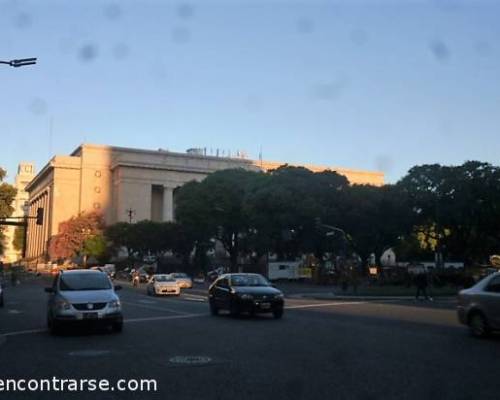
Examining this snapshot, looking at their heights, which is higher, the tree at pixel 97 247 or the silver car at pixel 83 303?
the tree at pixel 97 247

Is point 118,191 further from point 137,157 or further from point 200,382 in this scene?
point 200,382

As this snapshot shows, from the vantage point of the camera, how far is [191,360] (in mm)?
12070

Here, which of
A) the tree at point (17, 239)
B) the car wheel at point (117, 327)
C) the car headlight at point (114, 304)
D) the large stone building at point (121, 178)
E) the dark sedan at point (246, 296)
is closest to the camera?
the car headlight at point (114, 304)

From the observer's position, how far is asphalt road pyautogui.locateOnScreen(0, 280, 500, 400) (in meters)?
9.30

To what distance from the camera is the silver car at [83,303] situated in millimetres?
16781

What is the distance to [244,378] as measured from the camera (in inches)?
404

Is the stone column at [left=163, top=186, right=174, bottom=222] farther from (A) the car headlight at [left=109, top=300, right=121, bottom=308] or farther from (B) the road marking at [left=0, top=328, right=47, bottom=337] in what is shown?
(A) the car headlight at [left=109, top=300, right=121, bottom=308]

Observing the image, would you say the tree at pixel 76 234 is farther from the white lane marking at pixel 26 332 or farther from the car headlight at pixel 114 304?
the car headlight at pixel 114 304

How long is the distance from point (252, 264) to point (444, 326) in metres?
61.7

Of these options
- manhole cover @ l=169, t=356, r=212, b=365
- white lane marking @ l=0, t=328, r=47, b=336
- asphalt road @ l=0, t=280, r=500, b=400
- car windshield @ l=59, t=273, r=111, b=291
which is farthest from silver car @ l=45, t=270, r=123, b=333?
manhole cover @ l=169, t=356, r=212, b=365

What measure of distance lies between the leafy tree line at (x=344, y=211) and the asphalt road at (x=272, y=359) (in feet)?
132

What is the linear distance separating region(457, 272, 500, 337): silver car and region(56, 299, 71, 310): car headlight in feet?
31.5

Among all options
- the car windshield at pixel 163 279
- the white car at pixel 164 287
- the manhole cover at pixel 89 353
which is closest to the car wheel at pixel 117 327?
the manhole cover at pixel 89 353

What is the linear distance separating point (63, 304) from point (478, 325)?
10007mm
